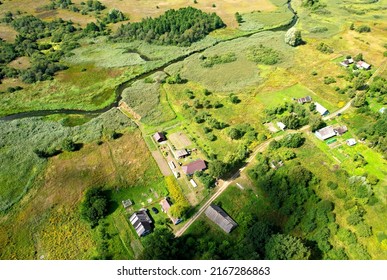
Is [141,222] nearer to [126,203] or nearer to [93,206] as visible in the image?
[126,203]

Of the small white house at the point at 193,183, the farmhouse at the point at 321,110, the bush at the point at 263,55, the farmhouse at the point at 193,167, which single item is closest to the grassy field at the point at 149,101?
the farmhouse at the point at 193,167

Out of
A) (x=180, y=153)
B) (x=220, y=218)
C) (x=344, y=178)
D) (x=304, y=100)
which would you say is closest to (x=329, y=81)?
(x=304, y=100)

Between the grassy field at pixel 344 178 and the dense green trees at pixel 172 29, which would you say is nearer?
the grassy field at pixel 344 178

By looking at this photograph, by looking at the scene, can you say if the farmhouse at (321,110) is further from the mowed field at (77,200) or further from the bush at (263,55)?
the mowed field at (77,200)

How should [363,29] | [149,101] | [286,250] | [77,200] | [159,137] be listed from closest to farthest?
[286,250] → [77,200] → [159,137] → [149,101] → [363,29]

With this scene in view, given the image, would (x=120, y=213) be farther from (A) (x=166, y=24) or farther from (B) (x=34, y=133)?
(A) (x=166, y=24)

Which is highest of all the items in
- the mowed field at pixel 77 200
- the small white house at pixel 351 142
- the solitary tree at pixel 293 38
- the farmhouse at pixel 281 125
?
the solitary tree at pixel 293 38
